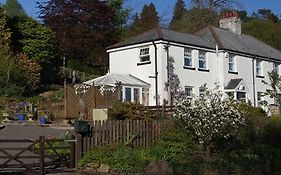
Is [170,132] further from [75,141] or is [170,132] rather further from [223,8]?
[223,8]

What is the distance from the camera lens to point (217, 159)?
649 inches

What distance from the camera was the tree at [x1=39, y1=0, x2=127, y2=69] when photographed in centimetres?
5350

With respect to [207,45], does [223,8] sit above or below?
above

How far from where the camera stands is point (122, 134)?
18516 mm

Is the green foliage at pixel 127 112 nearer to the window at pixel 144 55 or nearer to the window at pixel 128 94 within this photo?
the window at pixel 128 94

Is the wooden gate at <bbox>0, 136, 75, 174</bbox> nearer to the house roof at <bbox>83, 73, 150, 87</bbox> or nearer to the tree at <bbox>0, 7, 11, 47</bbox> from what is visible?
the house roof at <bbox>83, 73, 150, 87</bbox>

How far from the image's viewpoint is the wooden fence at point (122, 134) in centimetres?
1733

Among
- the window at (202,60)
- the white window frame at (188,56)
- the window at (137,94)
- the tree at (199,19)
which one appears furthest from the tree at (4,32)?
the tree at (199,19)

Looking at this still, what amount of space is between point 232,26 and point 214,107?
3198cm

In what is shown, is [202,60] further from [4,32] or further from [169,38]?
[4,32]

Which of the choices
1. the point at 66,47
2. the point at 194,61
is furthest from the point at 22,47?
the point at 194,61

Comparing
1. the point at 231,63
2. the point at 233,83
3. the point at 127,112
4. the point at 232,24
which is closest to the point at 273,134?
the point at 127,112

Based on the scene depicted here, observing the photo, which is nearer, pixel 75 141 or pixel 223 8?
pixel 75 141

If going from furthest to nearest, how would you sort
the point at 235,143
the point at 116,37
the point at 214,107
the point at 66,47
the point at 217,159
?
the point at 116,37, the point at 66,47, the point at 235,143, the point at 214,107, the point at 217,159
